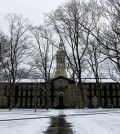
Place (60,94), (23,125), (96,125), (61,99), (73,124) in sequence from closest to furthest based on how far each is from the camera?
(96,125) < (23,125) < (73,124) < (61,99) < (60,94)

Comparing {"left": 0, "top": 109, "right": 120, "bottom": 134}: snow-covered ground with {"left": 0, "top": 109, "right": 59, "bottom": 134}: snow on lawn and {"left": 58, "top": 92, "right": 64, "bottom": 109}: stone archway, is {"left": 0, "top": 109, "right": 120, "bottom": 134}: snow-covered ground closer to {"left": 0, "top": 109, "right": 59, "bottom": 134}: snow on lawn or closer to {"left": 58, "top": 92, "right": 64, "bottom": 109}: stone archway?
{"left": 0, "top": 109, "right": 59, "bottom": 134}: snow on lawn

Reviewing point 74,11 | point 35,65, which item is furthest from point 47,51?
point 74,11

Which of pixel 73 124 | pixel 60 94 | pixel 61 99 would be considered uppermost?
pixel 60 94

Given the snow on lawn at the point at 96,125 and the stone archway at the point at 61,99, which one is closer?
the snow on lawn at the point at 96,125

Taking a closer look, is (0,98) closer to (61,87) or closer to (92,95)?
(61,87)

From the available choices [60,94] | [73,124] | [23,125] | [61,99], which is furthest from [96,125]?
[60,94]

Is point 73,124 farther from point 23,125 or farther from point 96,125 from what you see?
point 23,125

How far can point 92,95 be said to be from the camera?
8844 centimetres

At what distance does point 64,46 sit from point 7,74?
1169 cm

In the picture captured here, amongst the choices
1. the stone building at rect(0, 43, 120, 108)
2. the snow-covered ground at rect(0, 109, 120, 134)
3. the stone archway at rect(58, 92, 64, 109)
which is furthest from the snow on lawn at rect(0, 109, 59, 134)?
the stone building at rect(0, 43, 120, 108)

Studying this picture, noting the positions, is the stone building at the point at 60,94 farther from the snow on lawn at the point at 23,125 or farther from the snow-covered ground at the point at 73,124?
the snow on lawn at the point at 23,125

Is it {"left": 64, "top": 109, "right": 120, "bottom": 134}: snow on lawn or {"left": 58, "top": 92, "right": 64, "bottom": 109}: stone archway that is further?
{"left": 58, "top": 92, "right": 64, "bottom": 109}: stone archway

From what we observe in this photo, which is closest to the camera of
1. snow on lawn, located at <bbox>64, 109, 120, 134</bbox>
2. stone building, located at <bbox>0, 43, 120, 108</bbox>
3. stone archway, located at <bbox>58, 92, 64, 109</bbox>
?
snow on lawn, located at <bbox>64, 109, 120, 134</bbox>

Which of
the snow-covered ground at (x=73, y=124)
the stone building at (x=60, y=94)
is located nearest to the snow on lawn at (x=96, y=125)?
the snow-covered ground at (x=73, y=124)
